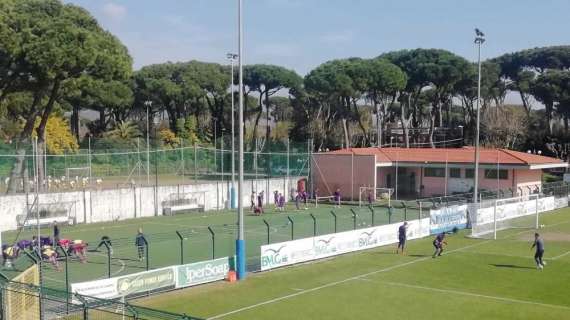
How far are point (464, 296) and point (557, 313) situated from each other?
3.23m

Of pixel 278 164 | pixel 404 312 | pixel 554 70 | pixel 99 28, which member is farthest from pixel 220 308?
pixel 554 70

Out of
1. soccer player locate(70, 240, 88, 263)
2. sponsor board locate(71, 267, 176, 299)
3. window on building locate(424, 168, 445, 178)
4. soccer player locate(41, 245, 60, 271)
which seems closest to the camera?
sponsor board locate(71, 267, 176, 299)

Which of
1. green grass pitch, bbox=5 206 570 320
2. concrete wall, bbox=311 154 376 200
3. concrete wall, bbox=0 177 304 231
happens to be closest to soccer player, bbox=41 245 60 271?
green grass pitch, bbox=5 206 570 320

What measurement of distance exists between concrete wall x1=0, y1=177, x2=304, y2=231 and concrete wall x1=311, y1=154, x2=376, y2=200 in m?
7.62

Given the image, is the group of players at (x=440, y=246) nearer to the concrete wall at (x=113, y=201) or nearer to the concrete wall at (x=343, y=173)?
the concrete wall at (x=113, y=201)

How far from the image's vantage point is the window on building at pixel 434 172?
58.6 m

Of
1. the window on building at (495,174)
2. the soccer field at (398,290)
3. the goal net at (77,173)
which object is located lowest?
the soccer field at (398,290)

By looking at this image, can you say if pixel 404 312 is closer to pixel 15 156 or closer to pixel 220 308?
pixel 220 308

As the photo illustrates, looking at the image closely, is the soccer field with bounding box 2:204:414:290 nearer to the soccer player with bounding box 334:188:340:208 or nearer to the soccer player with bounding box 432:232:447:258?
the soccer player with bounding box 334:188:340:208

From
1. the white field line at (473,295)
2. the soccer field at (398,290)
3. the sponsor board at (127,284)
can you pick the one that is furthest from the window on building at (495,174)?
the sponsor board at (127,284)

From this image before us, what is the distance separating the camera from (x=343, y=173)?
191ft

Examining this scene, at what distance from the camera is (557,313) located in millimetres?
20141

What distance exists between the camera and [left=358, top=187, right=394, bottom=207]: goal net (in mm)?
54938

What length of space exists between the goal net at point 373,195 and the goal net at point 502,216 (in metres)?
11.4
